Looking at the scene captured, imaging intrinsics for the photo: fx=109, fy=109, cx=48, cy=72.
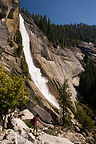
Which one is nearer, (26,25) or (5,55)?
(5,55)

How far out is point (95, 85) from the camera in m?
60.9

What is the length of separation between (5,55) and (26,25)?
24.5 meters

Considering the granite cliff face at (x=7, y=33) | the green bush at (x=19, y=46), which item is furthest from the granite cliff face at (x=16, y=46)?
the green bush at (x=19, y=46)

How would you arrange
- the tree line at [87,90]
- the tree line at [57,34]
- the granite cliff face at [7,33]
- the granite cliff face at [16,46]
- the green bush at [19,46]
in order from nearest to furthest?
the granite cliff face at [7,33] → the granite cliff face at [16,46] → the green bush at [19,46] → the tree line at [87,90] → the tree line at [57,34]

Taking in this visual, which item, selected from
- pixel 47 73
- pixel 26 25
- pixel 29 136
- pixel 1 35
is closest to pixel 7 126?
pixel 29 136

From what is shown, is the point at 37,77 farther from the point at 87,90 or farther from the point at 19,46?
the point at 87,90

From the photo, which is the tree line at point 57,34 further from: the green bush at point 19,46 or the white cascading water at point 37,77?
the green bush at point 19,46

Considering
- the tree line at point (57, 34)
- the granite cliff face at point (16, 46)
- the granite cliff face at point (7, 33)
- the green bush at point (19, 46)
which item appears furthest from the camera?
the tree line at point (57, 34)

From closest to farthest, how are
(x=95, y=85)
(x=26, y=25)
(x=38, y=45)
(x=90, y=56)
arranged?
(x=38, y=45) → (x=26, y=25) → (x=95, y=85) → (x=90, y=56)

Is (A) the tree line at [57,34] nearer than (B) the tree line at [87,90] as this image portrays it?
No

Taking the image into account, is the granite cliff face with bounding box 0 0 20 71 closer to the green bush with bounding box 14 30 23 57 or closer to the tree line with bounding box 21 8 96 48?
the green bush with bounding box 14 30 23 57

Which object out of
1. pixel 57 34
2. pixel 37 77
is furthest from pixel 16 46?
pixel 57 34

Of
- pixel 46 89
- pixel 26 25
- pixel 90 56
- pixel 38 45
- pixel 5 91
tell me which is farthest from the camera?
pixel 90 56

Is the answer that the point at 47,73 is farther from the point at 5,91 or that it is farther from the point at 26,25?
the point at 5,91
